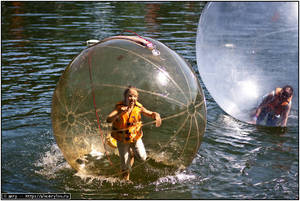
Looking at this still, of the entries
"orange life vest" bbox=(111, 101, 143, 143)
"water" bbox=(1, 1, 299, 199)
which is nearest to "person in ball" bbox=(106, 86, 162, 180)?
"orange life vest" bbox=(111, 101, 143, 143)

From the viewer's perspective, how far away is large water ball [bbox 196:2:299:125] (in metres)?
6.43

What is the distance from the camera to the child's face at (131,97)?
5117 mm

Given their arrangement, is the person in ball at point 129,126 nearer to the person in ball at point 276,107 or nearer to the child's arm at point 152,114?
the child's arm at point 152,114

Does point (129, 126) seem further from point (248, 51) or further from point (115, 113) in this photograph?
point (248, 51)

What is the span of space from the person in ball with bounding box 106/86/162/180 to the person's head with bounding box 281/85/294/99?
95.5 inches

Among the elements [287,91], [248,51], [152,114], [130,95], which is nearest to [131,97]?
[130,95]

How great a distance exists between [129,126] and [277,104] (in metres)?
2.74

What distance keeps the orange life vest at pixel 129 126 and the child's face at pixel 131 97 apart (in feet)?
0.28

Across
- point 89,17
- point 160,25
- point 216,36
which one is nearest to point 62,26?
point 89,17

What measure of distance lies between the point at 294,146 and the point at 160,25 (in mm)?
9890

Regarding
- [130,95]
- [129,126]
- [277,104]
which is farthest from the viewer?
[277,104]

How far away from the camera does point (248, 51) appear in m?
6.74

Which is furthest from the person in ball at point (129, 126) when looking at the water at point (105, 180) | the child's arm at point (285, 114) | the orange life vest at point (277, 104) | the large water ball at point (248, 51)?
the child's arm at point (285, 114)

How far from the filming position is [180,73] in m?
5.55
